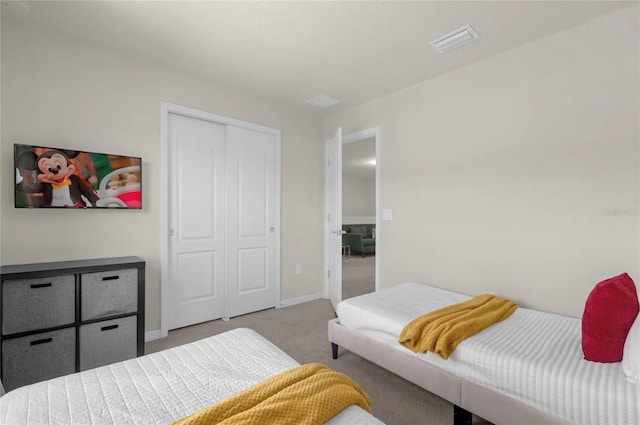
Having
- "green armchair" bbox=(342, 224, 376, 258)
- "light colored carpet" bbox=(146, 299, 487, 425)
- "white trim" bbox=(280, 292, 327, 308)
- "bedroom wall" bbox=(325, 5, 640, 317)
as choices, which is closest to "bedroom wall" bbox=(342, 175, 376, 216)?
"green armchair" bbox=(342, 224, 376, 258)

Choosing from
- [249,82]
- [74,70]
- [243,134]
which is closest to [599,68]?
[249,82]

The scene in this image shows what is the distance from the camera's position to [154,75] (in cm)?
287

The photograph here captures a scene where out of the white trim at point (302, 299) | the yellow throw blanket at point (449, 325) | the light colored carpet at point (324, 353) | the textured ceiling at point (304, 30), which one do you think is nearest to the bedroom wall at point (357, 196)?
the white trim at point (302, 299)

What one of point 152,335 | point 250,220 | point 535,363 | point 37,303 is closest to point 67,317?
point 37,303

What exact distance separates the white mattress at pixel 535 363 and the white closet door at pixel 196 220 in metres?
1.67

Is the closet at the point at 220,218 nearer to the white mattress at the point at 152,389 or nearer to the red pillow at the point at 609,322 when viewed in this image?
the white mattress at the point at 152,389

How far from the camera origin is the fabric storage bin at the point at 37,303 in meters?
1.92

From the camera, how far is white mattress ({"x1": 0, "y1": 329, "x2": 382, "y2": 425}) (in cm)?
97

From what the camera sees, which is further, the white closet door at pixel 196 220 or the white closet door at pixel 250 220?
the white closet door at pixel 250 220

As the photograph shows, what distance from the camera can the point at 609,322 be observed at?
58.1 inches

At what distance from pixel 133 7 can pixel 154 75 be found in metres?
0.88

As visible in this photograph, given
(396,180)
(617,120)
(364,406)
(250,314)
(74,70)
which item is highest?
(74,70)

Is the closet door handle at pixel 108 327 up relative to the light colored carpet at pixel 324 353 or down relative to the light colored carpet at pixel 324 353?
up

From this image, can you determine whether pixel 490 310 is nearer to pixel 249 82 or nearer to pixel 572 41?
pixel 572 41
